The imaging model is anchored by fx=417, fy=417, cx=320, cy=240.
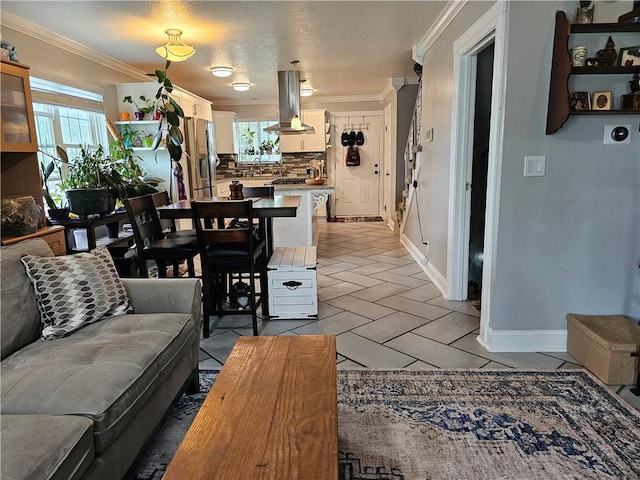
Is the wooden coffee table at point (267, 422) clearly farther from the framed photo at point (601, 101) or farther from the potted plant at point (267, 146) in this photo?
the potted plant at point (267, 146)

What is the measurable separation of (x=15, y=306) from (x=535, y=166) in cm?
284

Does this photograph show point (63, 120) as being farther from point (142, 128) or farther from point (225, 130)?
point (225, 130)

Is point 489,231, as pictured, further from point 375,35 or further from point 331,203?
point 331,203

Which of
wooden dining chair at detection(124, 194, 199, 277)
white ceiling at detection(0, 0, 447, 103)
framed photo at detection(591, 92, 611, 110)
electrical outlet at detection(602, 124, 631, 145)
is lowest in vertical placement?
wooden dining chair at detection(124, 194, 199, 277)

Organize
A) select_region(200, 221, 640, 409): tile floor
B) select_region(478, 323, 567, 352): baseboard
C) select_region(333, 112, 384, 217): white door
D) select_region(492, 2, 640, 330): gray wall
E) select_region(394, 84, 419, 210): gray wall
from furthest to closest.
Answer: select_region(333, 112, 384, 217): white door, select_region(394, 84, 419, 210): gray wall, select_region(478, 323, 567, 352): baseboard, select_region(200, 221, 640, 409): tile floor, select_region(492, 2, 640, 330): gray wall

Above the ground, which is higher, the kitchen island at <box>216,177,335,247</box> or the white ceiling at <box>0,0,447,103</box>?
the white ceiling at <box>0,0,447,103</box>

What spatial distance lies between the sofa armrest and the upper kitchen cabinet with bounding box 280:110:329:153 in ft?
21.0

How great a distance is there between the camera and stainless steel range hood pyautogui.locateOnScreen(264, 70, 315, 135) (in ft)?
18.9

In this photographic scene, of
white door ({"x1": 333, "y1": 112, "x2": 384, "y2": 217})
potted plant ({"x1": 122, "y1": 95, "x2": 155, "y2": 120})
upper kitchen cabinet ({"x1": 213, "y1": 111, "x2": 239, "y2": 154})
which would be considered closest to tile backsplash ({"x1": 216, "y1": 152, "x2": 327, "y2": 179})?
upper kitchen cabinet ({"x1": 213, "y1": 111, "x2": 239, "y2": 154})

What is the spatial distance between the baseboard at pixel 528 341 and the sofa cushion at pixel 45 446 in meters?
2.36

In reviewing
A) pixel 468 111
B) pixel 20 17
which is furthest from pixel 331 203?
pixel 20 17

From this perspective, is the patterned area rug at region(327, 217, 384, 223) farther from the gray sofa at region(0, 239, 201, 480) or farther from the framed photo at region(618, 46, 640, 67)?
the gray sofa at region(0, 239, 201, 480)

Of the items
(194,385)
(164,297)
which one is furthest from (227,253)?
(194,385)

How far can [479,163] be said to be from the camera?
4.14 meters
